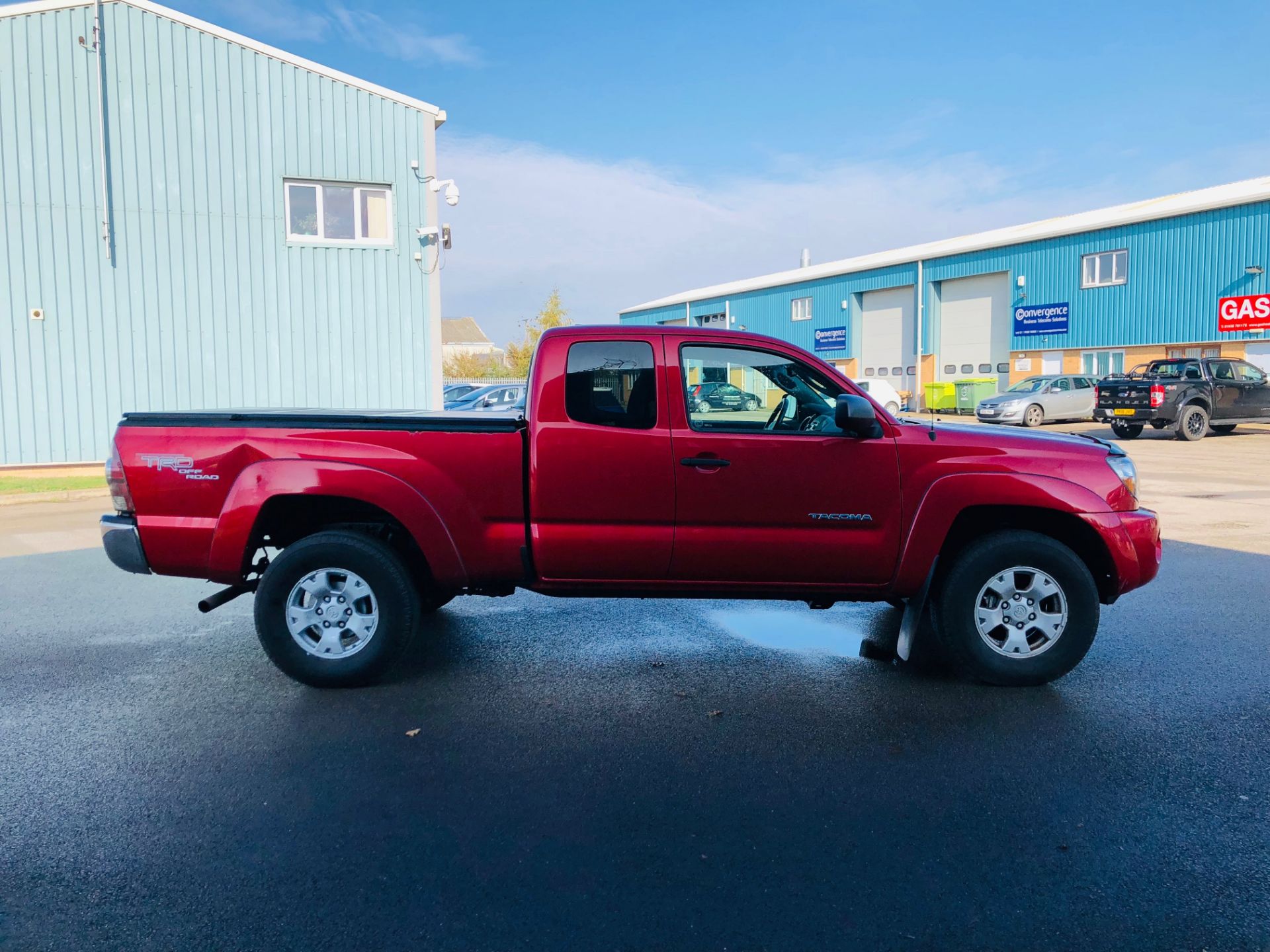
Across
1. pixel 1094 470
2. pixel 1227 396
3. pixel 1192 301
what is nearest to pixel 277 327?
pixel 1094 470

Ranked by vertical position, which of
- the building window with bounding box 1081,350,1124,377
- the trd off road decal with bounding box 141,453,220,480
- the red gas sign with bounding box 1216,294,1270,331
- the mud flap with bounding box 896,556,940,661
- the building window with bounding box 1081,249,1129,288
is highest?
the building window with bounding box 1081,249,1129,288

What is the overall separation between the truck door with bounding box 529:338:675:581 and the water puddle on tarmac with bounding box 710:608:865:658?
1.34 meters

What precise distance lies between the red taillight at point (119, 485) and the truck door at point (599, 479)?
2.11 meters

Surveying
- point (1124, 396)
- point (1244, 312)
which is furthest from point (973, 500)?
point (1244, 312)

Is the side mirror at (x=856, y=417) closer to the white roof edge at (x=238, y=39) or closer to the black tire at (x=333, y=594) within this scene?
the black tire at (x=333, y=594)

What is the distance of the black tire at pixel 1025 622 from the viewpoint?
5.06 metres

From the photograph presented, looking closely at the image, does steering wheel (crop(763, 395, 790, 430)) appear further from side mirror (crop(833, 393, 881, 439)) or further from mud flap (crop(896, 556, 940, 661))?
mud flap (crop(896, 556, 940, 661))

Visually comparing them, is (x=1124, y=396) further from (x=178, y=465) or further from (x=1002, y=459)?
(x=178, y=465)

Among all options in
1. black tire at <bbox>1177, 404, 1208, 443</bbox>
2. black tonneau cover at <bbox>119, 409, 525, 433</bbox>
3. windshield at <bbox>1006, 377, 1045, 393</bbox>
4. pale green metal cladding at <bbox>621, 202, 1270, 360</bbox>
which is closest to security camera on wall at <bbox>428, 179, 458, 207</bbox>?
pale green metal cladding at <bbox>621, 202, 1270, 360</bbox>

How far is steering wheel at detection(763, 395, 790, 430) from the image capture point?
17.2ft

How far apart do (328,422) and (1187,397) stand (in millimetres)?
22355

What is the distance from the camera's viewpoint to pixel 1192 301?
32500 mm

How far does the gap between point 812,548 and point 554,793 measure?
195 centimetres

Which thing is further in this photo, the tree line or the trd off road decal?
the tree line
